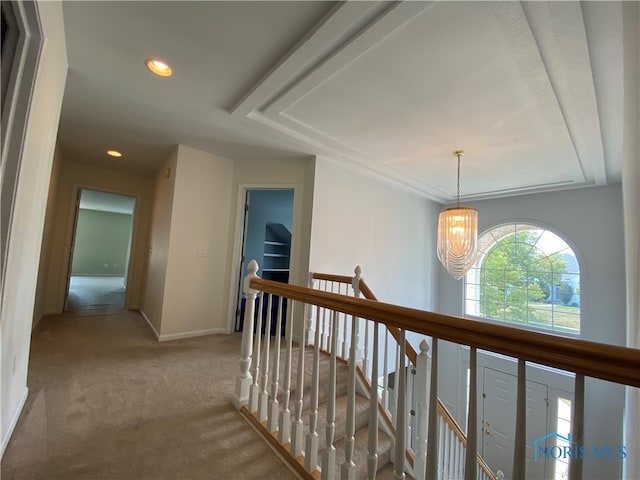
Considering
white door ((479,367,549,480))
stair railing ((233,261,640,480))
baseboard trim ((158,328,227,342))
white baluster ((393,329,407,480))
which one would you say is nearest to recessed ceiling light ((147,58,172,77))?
stair railing ((233,261,640,480))

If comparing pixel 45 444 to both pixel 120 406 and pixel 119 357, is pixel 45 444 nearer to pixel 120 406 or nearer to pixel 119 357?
pixel 120 406

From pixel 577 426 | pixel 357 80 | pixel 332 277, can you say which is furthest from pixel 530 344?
pixel 332 277

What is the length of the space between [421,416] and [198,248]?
2907 mm

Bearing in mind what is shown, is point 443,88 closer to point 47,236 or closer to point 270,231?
point 270,231

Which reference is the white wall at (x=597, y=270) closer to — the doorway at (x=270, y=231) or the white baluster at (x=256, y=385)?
the doorway at (x=270, y=231)

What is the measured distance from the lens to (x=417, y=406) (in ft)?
4.99

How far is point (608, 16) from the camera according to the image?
131 cm

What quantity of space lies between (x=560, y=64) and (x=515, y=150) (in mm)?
1367

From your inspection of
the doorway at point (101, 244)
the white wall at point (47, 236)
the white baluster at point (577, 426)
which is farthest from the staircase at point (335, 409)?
the doorway at point (101, 244)

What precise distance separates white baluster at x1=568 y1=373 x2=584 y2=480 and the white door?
13.8 feet

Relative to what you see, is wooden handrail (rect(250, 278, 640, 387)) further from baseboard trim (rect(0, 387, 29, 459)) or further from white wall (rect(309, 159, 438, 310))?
white wall (rect(309, 159, 438, 310))

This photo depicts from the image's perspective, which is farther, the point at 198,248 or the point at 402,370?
the point at 198,248

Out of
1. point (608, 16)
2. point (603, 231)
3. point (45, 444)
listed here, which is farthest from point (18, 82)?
point (603, 231)

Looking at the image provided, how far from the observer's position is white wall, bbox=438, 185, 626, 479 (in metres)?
3.36
